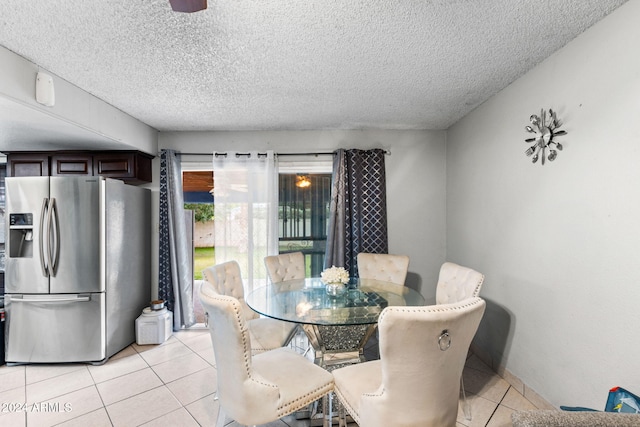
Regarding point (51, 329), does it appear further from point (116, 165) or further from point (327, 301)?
point (327, 301)

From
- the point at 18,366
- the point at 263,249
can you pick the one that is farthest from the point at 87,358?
the point at 263,249

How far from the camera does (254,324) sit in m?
2.52

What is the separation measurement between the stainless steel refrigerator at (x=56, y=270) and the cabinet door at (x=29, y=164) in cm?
55

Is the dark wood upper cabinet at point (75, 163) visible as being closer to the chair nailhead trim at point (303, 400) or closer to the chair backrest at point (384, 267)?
the chair backrest at point (384, 267)

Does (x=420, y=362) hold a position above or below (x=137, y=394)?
above

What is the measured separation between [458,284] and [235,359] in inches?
70.0

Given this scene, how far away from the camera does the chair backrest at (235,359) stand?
4.76ft

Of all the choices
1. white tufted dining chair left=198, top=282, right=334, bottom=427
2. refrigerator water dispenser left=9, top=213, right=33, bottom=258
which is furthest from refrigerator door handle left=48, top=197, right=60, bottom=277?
white tufted dining chair left=198, top=282, right=334, bottom=427

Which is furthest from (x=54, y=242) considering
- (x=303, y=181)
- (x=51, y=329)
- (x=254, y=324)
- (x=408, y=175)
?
(x=408, y=175)

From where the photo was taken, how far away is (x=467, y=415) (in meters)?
2.07

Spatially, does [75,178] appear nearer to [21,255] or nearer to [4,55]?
[21,255]

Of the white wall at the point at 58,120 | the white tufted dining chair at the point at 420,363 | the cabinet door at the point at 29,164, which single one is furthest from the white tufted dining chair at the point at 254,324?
the cabinet door at the point at 29,164

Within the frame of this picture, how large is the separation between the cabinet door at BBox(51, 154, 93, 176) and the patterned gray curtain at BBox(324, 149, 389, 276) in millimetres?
2782

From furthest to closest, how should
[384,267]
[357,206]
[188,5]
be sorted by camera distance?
[357,206] → [384,267] → [188,5]
